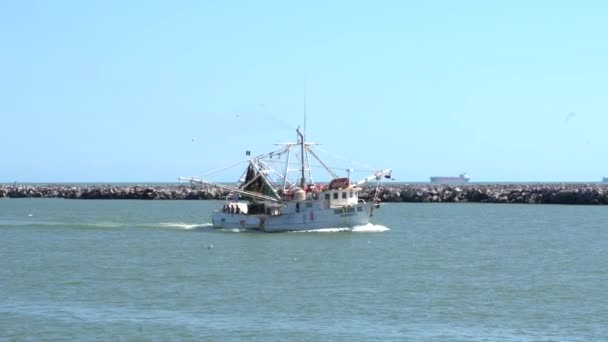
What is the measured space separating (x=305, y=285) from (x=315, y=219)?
74.8 ft

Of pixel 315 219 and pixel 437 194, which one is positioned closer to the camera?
pixel 315 219

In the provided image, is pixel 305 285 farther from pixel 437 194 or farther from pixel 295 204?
pixel 437 194

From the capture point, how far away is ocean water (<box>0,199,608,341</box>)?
25.1 metres

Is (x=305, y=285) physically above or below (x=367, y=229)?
below

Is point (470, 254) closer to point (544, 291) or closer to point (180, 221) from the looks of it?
point (544, 291)

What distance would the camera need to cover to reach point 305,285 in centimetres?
3256

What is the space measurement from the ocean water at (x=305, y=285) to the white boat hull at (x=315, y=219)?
0.57 meters

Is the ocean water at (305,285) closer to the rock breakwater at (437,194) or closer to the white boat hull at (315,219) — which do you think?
the white boat hull at (315,219)

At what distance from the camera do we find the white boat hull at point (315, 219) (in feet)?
181

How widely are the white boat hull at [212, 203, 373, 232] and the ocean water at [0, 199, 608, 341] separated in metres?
0.57

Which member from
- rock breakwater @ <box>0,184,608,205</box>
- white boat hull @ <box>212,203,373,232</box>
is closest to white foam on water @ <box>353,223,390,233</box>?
white boat hull @ <box>212,203,373,232</box>

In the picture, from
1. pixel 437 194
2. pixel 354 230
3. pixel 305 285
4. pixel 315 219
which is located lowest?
pixel 305 285

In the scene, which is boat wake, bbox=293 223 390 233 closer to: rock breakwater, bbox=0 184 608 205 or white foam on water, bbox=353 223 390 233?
white foam on water, bbox=353 223 390 233

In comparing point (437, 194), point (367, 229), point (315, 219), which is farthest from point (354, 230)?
point (437, 194)
